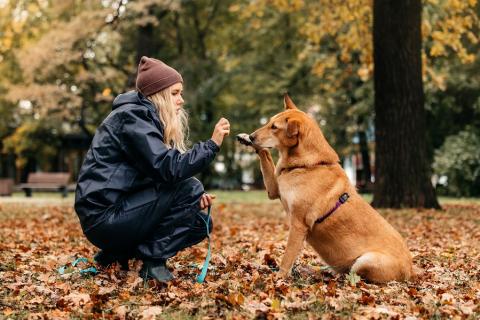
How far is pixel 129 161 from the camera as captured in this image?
511cm

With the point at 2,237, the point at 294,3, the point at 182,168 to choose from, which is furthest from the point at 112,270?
the point at 294,3

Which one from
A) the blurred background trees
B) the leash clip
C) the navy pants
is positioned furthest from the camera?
the blurred background trees

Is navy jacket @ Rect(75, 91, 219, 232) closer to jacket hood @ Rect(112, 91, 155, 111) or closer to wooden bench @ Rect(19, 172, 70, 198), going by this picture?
jacket hood @ Rect(112, 91, 155, 111)

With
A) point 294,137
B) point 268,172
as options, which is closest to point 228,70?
point 268,172

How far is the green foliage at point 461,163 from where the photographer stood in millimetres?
26406

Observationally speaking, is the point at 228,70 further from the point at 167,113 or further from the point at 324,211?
the point at 324,211

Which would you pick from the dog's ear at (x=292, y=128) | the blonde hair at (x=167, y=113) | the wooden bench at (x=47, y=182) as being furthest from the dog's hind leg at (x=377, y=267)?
the wooden bench at (x=47, y=182)

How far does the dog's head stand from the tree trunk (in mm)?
8145

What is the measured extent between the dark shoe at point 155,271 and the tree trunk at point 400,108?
8.94 metres

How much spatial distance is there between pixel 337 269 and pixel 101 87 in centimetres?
2814

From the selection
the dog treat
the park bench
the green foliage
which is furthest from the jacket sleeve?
the park bench

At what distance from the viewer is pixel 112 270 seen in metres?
5.64

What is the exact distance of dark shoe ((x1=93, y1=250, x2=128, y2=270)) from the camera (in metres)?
5.70

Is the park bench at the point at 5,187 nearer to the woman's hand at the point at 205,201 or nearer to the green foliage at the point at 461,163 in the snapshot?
the green foliage at the point at 461,163
